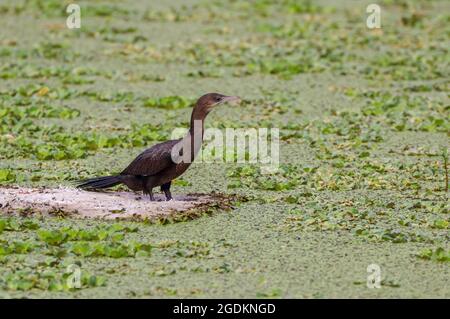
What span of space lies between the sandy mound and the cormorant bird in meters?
0.09

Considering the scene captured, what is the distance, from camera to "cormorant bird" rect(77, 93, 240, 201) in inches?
289

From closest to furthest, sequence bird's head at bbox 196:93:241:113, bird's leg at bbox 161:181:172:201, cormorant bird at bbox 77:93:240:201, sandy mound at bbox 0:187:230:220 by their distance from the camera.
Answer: sandy mound at bbox 0:187:230:220
cormorant bird at bbox 77:93:240:201
bird's leg at bbox 161:181:172:201
bird's head at bbox 196:93:241:113

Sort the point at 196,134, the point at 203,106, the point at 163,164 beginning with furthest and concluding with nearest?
1. the point at 203,106
2. the point at 196,134
3. the point at 163,164

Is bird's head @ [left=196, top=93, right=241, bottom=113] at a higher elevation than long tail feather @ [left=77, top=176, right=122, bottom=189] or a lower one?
higher

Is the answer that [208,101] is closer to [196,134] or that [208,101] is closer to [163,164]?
[196,134]

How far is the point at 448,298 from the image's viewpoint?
589cm

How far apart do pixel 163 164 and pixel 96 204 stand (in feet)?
1.56

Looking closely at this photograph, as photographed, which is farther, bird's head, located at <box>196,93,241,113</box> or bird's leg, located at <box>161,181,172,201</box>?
bird's head, located at <box>196,93,241,113</box>

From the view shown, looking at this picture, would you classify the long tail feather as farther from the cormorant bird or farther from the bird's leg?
the bird's leg

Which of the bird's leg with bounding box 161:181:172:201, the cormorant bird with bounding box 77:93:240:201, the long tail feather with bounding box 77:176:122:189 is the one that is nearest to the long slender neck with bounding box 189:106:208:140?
the cormorant bird with bounding box 77:93:240:201

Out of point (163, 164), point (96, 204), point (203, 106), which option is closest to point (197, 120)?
point (203, 106)

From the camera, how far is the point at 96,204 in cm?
734

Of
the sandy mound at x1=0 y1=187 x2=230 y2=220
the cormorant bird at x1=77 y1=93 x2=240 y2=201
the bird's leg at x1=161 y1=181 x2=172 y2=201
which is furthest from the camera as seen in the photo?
the bird's leg at x1=161 y1=181 x2=172 y2=201
